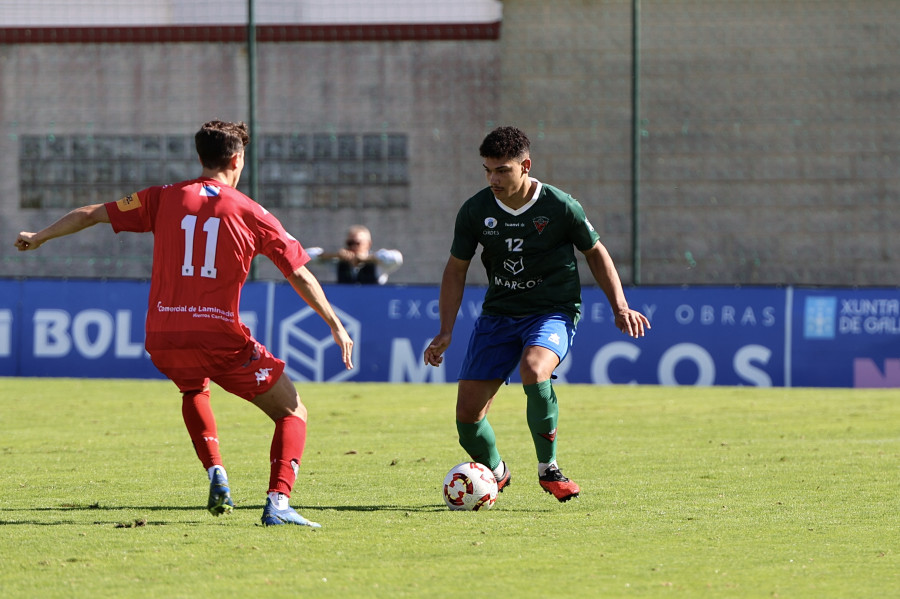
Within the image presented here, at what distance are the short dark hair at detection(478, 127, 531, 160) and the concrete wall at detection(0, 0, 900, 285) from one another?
14.1 meters

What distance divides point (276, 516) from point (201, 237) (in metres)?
1.32

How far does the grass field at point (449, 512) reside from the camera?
16.1ft

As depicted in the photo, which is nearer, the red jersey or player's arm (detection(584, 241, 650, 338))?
the red jersey

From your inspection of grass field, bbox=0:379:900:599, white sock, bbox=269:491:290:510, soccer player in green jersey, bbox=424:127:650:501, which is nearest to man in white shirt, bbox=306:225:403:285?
grass field, bbox=0:379:900:599

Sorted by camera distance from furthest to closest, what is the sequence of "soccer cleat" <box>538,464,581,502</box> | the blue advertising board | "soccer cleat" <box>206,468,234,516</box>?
the blue advertising board → "soccer cleat" <box>538,464,581,502</box> → "soccer cleat" <box>206,468,234,516</box>

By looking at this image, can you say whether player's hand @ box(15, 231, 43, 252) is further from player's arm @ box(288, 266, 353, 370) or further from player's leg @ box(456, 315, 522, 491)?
player's leg @ box(456, 315, 522, 491)

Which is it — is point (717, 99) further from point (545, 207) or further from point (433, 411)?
point (545, 207)

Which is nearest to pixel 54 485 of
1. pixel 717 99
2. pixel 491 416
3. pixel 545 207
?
pixel 545 207

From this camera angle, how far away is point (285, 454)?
6.07 meters

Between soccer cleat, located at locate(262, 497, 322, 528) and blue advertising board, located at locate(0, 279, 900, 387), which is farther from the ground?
soccer cleat, located at locate(262, 497, 322, 528)

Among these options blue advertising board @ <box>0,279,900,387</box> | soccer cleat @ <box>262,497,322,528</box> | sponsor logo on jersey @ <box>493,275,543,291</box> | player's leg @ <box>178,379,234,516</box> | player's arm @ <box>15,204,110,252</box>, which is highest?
player's arm @ <box>15,204,110,252</box>

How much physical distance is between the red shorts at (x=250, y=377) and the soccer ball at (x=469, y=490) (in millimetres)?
1132

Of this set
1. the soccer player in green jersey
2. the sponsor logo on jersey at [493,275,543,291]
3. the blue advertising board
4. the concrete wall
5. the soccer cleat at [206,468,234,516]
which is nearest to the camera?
the soccer cleat at [206,468,234,516]

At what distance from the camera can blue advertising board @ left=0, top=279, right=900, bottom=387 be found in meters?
15.0
